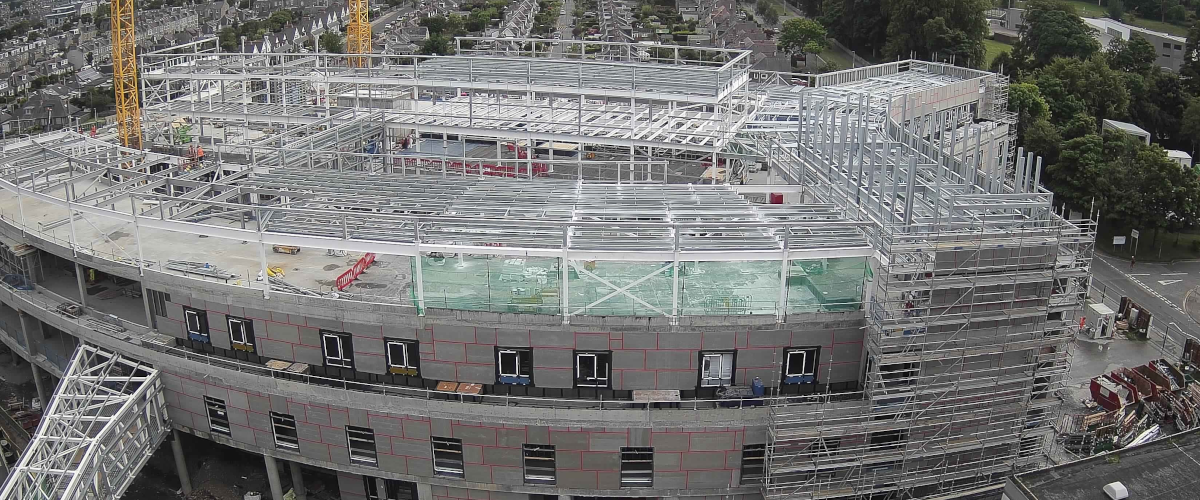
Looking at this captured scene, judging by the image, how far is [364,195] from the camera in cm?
4369

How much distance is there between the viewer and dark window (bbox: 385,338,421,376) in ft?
129

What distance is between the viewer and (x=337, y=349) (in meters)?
40.1

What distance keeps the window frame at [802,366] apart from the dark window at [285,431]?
19.9m

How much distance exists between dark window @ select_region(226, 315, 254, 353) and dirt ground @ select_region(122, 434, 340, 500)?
6567 millimetres

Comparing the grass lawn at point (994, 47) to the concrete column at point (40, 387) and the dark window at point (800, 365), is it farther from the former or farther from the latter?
the concrete column at point (40, 387)

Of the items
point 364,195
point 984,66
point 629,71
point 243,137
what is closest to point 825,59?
point 984,66

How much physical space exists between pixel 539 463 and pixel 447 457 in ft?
12.1

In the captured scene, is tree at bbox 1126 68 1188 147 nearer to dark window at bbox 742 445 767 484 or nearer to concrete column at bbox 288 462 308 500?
dark window at bbox 742 445 767 484

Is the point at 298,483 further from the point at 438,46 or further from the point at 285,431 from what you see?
the point at 438,46

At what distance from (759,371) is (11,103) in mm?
149283

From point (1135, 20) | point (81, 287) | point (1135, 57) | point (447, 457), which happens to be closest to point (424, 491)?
point (447, 457)

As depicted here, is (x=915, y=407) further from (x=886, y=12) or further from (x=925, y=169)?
(x=886, y=12)

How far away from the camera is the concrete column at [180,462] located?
145 ft

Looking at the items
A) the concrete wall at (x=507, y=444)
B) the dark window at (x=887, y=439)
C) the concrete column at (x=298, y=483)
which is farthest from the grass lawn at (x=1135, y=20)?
the concrete column at (x=298, y=483)
